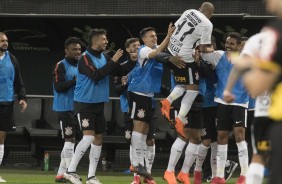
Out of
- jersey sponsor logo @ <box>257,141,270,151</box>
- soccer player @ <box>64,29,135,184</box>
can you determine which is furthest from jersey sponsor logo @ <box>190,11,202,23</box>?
jersey sponsor logo @ <box>257,141,270,151</box>

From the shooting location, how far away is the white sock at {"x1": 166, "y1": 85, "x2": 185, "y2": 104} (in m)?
12.8

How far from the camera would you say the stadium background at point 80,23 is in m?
18.0

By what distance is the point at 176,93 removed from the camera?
504 inches

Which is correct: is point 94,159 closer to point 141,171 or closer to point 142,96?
point 141,171

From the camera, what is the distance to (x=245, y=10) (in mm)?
17875

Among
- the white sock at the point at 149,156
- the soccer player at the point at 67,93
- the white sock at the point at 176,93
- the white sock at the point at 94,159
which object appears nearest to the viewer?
the white sock at the point at 176,93

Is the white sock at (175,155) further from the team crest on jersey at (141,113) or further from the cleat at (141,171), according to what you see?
the team crest on jersey at (141,113)

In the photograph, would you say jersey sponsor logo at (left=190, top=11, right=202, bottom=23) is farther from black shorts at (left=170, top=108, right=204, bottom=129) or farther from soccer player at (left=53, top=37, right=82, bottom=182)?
soccer player at (left=53, top=37, right=82, bottom=182)

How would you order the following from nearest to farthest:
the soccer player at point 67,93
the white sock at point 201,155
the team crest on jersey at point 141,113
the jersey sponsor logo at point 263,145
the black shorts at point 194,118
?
the jersey sponsor logo at point 263,145 → the team crest on jersey at point 141,113 → the black shorts at point 194,118 → the white sock at point 201,155 → the soccer player at point 67,93

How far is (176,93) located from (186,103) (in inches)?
9.1

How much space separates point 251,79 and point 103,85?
6983 millimetres

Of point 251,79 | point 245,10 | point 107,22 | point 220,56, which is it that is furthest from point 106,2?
point 251,79

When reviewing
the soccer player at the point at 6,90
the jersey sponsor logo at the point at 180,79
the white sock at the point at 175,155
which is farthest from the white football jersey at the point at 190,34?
the soccer player at the point at 6,90

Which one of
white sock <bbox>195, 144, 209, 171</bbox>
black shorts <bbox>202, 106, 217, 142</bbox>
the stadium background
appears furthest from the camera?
the stadium background
